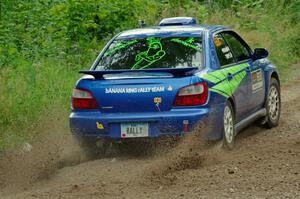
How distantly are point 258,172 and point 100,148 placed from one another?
222cm

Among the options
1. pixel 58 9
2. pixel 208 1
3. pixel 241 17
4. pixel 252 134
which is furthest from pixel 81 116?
pixel 208 1

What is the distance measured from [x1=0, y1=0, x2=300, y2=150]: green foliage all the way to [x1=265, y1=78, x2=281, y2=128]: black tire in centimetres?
283

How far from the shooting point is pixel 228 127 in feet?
28.0

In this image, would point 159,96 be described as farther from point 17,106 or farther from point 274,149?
point 17,106

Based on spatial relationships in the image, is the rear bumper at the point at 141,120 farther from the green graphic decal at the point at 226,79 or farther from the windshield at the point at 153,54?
the windshield at the point at 153,54

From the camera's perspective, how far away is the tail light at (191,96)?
26.1 ft

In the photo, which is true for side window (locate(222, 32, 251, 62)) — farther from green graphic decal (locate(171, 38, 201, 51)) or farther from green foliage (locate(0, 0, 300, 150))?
green foliage (locate(0, 0, 300, 150))

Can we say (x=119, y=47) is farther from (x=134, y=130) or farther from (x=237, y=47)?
(x=237, y=47)

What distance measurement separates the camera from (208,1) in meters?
21.0

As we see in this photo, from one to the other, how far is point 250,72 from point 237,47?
492 millimetres

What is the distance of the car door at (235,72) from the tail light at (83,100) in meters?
1.54

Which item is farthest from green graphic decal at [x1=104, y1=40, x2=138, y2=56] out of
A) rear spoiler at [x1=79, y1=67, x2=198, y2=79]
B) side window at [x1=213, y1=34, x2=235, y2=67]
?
side window at [x1=213, y1=34, x2=235, y2=67]

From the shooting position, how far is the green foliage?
10.3 m

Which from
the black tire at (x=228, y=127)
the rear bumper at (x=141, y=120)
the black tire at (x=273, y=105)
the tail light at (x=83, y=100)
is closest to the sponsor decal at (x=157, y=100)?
the rear bumper at (x=141, y=120)
